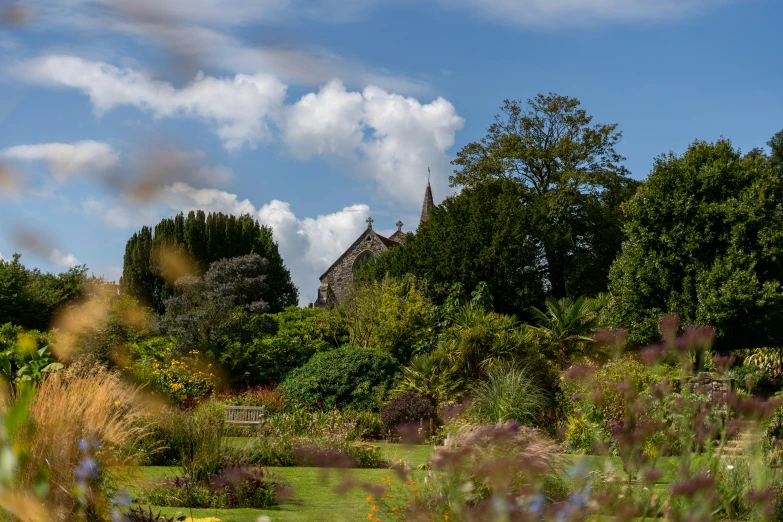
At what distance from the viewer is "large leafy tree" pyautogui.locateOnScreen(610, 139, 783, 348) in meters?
19.6

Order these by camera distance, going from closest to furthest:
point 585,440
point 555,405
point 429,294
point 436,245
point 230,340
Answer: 1. point 585,440
2. point 555,405
3. point 230,340
4. point 429,294
5. point 436,245

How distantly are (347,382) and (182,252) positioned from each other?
22706 millimetres

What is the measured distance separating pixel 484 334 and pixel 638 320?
5.89 meters

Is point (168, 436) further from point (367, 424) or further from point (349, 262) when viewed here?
point (349, 262)

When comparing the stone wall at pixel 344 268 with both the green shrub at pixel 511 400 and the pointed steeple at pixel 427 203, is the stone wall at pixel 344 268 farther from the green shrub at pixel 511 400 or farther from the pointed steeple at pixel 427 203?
the green shrub at pixel 511 400

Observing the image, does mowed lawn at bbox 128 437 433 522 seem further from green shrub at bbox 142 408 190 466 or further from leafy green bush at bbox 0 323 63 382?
leafy green bush at bbox 0 323 63 382

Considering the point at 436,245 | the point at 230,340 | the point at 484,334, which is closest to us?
the point at 484,334

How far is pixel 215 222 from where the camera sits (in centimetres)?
4031

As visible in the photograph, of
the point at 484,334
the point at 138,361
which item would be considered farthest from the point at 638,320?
the point at 138,361

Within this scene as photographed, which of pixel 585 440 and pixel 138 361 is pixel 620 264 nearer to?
pixel 585 440

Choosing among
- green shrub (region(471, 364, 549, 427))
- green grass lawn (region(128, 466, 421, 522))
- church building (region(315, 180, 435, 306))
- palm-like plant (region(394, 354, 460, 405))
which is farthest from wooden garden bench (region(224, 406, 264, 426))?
church building (region(315, 180, 435, 306))

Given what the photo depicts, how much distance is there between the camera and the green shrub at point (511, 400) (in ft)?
47.1

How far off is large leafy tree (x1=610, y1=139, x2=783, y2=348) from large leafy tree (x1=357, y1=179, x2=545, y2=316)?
7531 millimetres

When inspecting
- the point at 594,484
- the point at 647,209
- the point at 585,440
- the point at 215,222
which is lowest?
the point at 585,440
